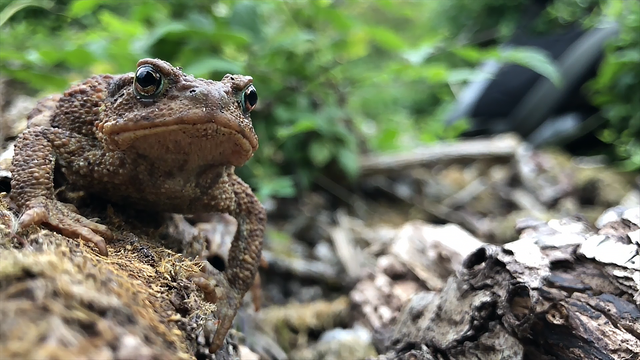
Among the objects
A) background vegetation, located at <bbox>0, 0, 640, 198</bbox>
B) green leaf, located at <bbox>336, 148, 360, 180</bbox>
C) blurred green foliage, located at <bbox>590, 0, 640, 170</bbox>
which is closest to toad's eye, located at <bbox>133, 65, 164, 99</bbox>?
background vegetation, located at <bbox>0, 0, 640, 198</bbox>

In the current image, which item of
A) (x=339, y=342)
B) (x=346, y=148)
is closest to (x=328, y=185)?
(x=346, y=148)

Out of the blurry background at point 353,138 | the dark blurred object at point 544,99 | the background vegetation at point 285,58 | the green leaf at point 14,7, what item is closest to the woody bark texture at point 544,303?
the blurry background at point 353,138

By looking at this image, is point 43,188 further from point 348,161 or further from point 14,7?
point 348,161

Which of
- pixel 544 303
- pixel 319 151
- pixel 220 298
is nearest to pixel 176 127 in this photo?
pixel 220 298

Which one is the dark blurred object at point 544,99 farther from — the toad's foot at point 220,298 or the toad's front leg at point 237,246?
the toad's foot at point 220,298

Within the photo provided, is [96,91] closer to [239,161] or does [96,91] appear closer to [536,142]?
[239,161]
